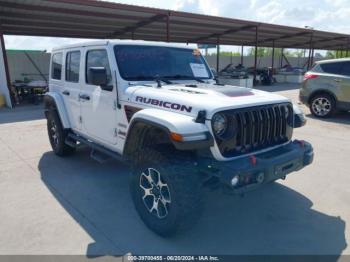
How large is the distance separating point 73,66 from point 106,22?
11237 mm

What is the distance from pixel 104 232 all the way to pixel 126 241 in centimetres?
31

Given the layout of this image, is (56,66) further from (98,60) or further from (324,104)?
(324,104)

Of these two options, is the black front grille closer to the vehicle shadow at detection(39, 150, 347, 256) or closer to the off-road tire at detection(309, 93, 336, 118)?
the vehicle shadow at detection(39, 150, 347, 256)

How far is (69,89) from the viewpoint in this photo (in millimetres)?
5105

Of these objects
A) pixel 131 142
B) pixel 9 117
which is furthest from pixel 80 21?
pixel 131 142

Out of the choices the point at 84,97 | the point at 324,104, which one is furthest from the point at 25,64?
the point at 324,104

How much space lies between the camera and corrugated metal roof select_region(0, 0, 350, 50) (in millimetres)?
11992

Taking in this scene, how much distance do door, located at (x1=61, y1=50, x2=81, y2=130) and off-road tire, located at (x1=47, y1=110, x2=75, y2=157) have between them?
1.28 ft

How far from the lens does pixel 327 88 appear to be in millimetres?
9227

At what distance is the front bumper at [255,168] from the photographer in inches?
110

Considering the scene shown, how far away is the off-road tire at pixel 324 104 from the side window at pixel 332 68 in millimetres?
694

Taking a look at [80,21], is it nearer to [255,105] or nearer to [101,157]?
[101,157]

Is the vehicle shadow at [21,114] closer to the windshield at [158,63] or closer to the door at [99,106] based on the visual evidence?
the door at [99,106]

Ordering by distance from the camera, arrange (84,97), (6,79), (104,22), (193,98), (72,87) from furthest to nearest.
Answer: (104,22) → (6,79) → (72,87) → (84,97) → (193,98)
